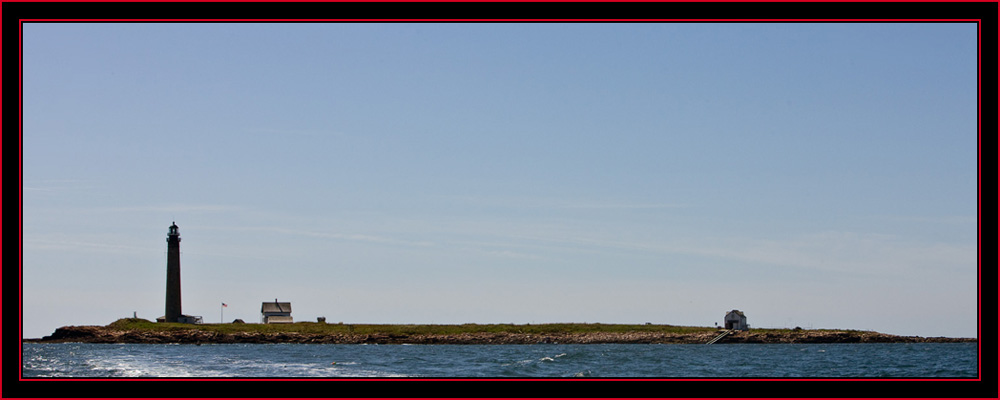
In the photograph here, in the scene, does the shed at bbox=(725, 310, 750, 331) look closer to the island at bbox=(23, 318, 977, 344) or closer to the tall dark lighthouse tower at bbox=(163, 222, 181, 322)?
the island at bbox=(23, 318, 977, 344)

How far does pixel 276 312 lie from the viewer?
134125mm

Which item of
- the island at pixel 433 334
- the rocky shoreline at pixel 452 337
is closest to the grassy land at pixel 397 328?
the island at pixel 433 334

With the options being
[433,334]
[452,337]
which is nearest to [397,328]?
[433,334]

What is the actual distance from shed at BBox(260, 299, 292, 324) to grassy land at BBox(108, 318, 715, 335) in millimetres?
3728

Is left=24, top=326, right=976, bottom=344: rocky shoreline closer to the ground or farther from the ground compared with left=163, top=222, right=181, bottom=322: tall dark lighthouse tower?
closer to the ground

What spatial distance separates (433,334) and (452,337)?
2924 millimetres

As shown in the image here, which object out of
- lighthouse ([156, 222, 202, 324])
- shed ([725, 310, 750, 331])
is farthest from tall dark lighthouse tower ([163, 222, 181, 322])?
shed ([725, 310, 750, 331])

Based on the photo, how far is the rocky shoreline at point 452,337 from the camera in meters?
113

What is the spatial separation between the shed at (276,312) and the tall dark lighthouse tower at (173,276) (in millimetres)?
14979

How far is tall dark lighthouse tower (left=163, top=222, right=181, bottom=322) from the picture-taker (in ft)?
384

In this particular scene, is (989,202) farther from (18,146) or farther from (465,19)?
(18,146)

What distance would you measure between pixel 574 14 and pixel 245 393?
6.22 metres

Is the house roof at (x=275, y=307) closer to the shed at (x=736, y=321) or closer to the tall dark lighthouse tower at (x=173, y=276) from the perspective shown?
the tall dark lighthouse tower at (x=173, y=276)

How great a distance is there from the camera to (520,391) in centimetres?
1171
